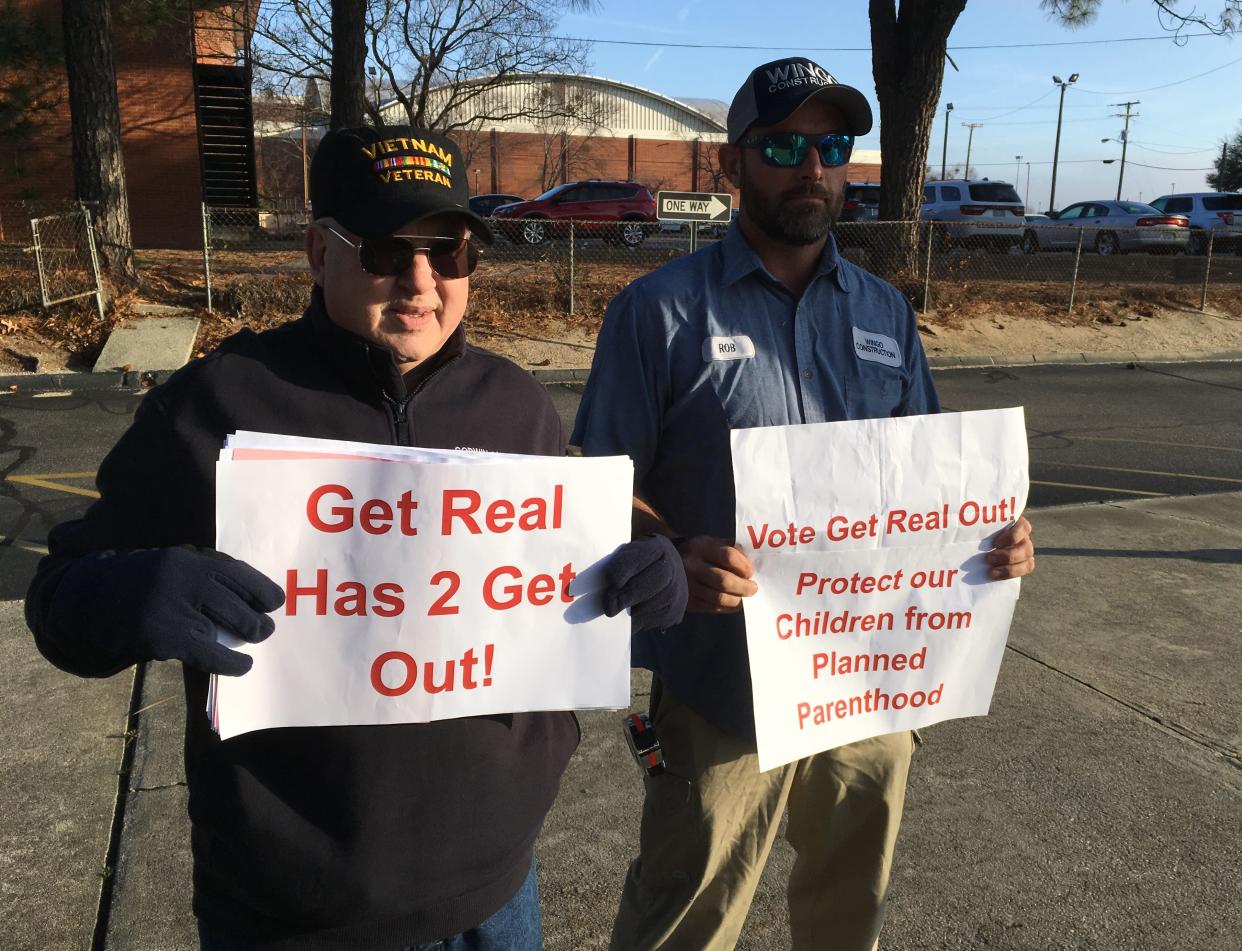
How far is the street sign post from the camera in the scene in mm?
12898

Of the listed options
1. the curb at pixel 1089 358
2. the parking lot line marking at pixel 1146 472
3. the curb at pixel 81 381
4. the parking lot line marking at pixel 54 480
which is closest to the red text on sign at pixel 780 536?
the parking lot line marking at pixel 54 480

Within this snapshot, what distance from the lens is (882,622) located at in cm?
223

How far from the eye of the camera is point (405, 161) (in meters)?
1.58

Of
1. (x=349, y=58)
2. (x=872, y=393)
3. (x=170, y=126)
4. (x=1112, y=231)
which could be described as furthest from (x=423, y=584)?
(x=1112, y=231)

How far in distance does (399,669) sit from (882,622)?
113 centimetres

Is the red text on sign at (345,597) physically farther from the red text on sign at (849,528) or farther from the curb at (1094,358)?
the curb at (1094,358)

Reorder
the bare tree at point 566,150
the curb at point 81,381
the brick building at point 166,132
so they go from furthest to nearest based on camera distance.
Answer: the bare tree at point 566,150
the brick building at point 166,132
the curb at point 81,381

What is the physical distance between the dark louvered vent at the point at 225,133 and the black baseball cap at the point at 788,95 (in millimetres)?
22492

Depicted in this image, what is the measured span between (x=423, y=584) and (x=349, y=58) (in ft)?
51.7

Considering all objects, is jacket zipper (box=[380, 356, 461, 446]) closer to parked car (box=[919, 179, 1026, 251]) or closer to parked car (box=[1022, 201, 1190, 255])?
parked car (box=[1022, 201, 1190, 255])

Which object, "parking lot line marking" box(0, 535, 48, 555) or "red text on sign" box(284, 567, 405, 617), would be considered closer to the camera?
"red text on sign" box(284, 567, 405, 617)

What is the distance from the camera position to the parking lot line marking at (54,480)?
7057 mm

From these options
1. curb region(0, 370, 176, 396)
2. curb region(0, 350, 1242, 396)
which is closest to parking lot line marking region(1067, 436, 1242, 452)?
curb region(0, 350, 1242, 396)

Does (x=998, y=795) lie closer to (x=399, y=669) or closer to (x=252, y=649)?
(x=399, y=669)
